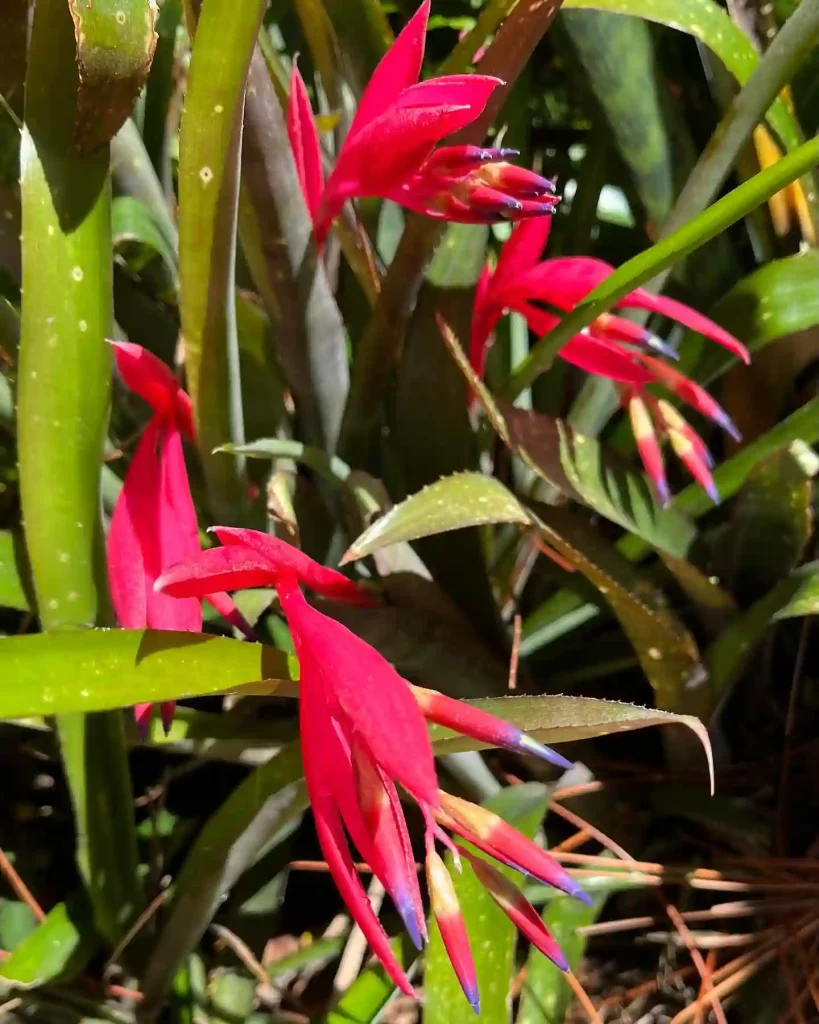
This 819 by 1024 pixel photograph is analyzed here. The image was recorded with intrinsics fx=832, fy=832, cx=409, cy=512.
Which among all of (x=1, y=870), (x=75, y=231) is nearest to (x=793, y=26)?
(x=75, y=231)

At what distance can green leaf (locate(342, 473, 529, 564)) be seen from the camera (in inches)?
14.2

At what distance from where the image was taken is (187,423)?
411 mm

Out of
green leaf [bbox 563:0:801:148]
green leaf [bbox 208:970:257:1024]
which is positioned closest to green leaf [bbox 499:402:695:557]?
green leaf [bbox 563:0:801:148]

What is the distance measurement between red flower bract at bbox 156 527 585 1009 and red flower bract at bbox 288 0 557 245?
16cm

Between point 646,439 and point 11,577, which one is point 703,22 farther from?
point 11,577

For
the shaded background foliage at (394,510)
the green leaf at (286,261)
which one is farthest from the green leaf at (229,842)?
the green leaf at (286,261)

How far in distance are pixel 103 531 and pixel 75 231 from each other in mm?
135

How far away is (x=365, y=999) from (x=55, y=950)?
0.17m

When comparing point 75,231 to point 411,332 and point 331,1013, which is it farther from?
point 331,1013

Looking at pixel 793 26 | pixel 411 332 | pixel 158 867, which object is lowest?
pixel 158 867

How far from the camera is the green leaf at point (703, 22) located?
1.42 ft

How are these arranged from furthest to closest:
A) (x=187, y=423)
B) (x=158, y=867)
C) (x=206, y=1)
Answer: (x=158, y=867), (x=187, y=423), (x=206, y=1)

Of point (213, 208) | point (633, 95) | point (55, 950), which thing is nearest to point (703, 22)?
point (633, 95)

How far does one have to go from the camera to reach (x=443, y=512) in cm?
38
